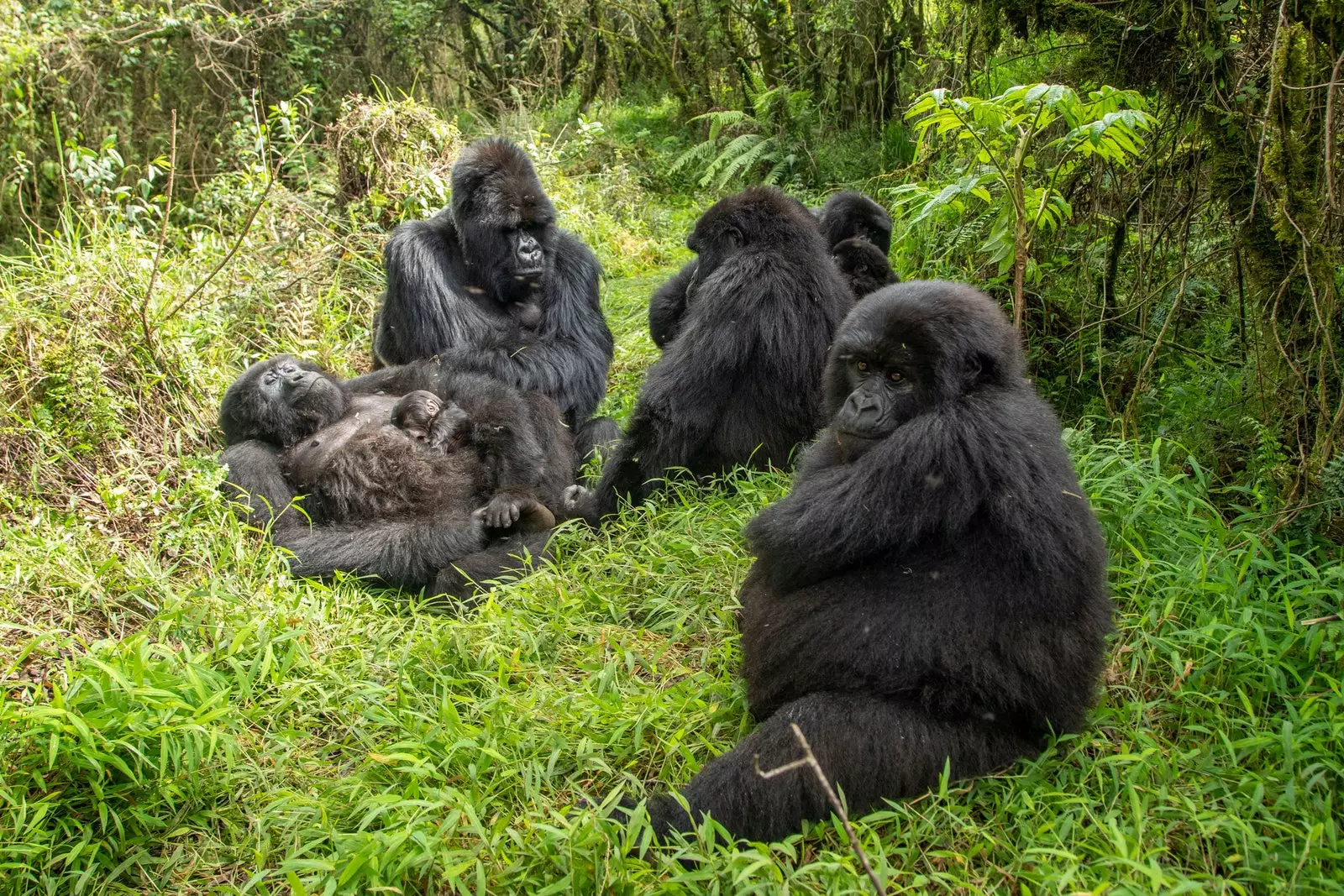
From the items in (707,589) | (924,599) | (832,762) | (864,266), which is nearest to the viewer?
(832,762)

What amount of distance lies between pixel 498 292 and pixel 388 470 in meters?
1.47

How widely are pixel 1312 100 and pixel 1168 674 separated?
1.95 m

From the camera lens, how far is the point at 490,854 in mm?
2498

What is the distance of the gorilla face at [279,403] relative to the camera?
15.4 ft

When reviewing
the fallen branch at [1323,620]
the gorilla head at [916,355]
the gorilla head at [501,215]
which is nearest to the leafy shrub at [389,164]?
the gorilla head at [501,215]

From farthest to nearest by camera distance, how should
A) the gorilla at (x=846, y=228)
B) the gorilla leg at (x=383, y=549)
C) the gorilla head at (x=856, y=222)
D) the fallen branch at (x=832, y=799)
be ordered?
1. the gorilla head at (x=856, y=222)
2. the gorilla at (x=846, y=228)
3. the gorilla leg at (x=383, y=549)
4. the fallen branch at (x=832, y=799)

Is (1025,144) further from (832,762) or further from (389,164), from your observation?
(389,164)

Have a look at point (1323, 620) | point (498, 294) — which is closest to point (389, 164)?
point (498, 294)

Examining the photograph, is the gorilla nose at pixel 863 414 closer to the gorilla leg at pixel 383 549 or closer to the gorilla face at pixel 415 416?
the gorilla leg at pixel 383 549

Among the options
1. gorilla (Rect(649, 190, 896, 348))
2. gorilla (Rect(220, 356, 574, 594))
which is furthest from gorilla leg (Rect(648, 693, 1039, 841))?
gorilla (Rect(649, 190, 896, 348))

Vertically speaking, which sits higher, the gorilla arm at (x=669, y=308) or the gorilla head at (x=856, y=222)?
the gorilla head at (x=856, y=222)

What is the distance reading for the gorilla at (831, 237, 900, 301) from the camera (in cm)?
545

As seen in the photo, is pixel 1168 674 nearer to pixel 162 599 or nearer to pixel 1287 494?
pixel 1287 494

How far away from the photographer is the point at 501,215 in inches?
218
